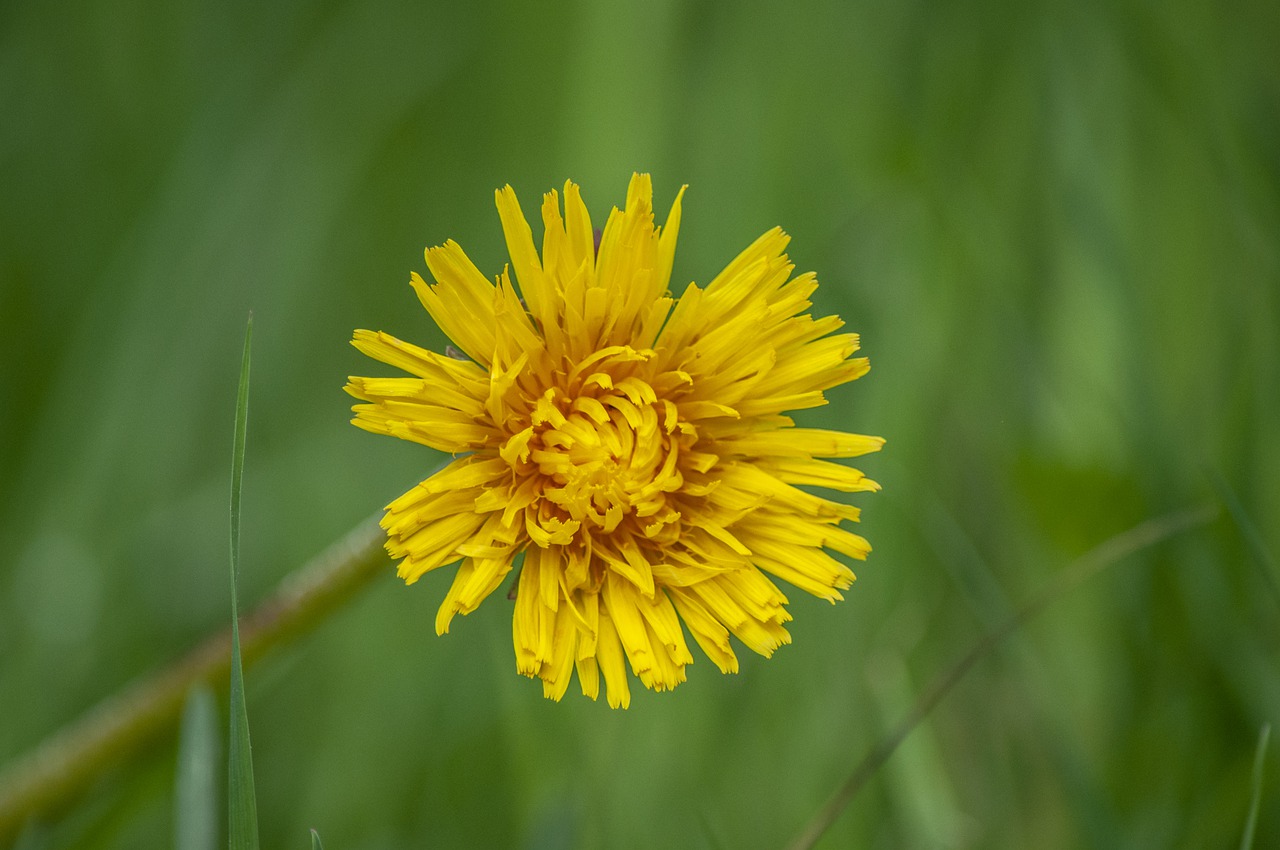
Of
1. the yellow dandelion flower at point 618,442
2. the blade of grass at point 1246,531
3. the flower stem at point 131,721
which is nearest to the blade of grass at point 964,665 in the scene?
the blade of grass at point 1246,531

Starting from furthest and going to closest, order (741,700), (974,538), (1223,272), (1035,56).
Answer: (1035,56), (1223,272), (974,538), (741,700)

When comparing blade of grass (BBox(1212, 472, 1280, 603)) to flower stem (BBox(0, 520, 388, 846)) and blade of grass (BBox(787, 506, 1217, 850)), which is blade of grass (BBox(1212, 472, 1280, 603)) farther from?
flower stem (BBox(0, 520, 388, 846))

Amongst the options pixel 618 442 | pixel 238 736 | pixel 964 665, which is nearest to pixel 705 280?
pixel 964 665

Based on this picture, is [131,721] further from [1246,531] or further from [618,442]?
[1246,531]

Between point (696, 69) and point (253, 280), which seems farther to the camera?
point (696, 69)

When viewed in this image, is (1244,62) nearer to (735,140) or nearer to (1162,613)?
(735,140)

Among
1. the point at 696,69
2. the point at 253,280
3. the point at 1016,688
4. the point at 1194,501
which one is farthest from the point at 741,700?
the point at 696,69

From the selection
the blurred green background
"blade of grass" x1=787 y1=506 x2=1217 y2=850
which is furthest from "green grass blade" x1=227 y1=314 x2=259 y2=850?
"blade of grass" x1=787 y1=506 x2=1217 y2=850
